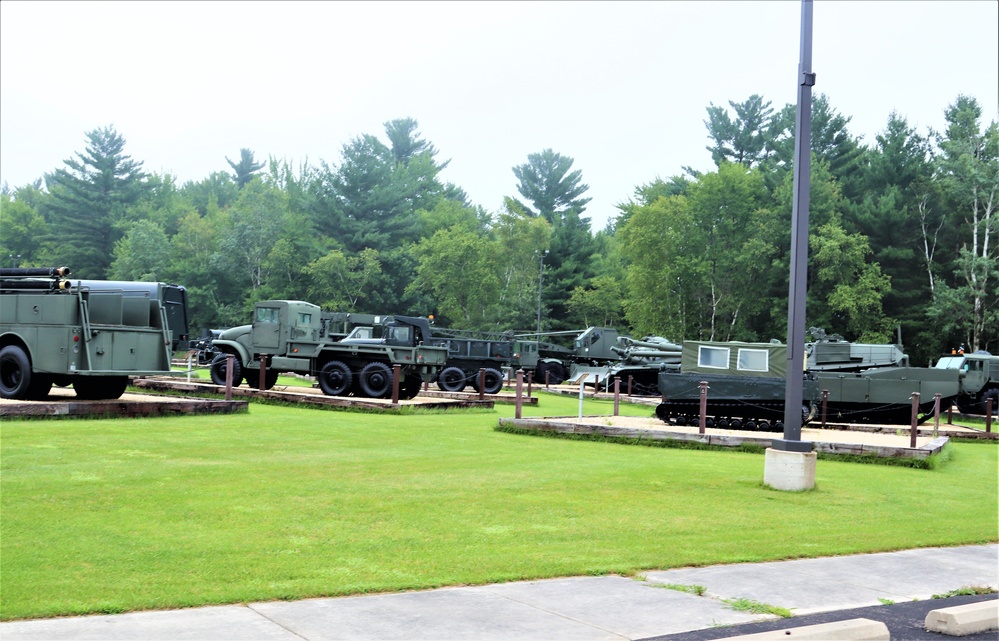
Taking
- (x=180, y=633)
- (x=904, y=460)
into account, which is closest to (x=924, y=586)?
(x=180, y=633)

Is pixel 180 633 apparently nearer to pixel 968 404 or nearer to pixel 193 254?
pixel 968 404

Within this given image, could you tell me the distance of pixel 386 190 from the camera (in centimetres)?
7412

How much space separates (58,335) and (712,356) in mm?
14138

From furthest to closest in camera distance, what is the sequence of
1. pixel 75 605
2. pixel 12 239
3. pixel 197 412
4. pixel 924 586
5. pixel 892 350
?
pixel 12 239, pixel 892 350, pixel 197 412, pixel 924 586, pixel 75 605

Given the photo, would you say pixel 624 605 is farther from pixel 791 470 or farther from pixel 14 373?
pixel 14 373

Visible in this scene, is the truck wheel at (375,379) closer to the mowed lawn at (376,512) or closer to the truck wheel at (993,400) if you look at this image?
the mowed lawn at (376,512)

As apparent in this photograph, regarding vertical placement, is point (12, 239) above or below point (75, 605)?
above

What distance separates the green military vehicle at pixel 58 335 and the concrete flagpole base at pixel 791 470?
1163cm

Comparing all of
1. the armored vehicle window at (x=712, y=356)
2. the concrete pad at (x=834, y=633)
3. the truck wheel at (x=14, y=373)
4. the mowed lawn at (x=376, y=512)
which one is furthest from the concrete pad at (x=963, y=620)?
the armored vehicle window at (x=712, y=356)

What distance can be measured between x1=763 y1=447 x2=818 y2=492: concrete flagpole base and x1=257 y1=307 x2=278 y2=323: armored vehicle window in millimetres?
17537

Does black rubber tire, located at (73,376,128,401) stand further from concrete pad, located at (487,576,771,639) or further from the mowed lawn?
concrete pad, located at (487,576,771,639)

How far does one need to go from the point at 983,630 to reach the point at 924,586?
1.26 m

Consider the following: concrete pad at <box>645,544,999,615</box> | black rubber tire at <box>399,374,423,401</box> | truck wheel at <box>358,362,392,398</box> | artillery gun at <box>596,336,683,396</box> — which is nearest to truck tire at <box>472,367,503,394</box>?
artillery gun at <box>596,336,683,396</box>

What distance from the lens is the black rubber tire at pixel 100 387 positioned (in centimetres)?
1925
